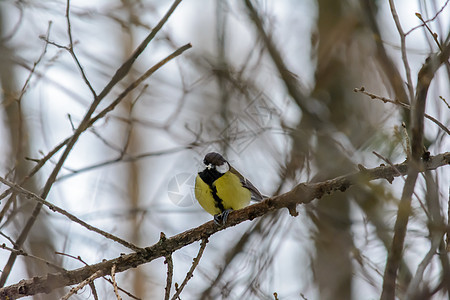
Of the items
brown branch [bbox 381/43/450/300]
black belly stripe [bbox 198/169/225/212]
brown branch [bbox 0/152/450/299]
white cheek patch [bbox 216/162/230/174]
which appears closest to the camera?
brown branch [bbox 381/43/450/300]

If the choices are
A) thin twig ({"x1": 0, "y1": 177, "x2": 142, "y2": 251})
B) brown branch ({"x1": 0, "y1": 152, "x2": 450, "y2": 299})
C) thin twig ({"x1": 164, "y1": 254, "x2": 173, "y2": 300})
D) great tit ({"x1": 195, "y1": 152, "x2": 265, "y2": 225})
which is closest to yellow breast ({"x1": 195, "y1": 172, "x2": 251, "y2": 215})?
great tit ({"x1": 195, "y1": 152, "x2": 265, "y2": 225})

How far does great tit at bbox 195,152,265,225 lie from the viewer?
11.2 feet

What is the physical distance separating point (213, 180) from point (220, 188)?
82 millimetres

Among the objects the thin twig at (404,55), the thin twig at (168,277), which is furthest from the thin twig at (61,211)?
the thin twig at (404,55)

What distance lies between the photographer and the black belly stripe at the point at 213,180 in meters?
3.40

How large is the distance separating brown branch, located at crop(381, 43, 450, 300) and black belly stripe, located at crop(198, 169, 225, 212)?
1.88 m

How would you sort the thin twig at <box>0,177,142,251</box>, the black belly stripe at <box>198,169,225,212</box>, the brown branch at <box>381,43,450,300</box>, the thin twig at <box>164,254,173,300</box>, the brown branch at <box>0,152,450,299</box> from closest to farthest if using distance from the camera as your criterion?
the brown branch at <box>381,43,450,300</box> → the thin twig at <box>164,254,173,300</box> → the thin twig at <box>0,177,142,251</box> → the brown branch at <box>0,152,450,299</box> → the black belly stripe at <box>198,169,225,212</box>

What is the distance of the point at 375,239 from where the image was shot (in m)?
3.64

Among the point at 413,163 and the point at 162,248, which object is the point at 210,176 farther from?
the point at 413,163

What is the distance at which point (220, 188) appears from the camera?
343 centimetres

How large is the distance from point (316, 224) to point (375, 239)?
85 centimetres

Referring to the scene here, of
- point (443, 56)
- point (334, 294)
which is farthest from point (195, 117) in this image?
point (443, 56)

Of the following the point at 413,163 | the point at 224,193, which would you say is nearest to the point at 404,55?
the point at 413,163

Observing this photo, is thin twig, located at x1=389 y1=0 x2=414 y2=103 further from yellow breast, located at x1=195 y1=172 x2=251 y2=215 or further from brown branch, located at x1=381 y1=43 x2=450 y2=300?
yellow breast, located at x1=195 y1=172 x2=251 y2=215
